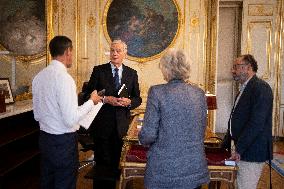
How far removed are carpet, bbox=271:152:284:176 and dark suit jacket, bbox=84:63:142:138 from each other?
2.74 meters

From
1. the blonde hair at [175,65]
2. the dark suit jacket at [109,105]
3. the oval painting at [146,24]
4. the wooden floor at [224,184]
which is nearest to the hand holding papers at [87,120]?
the dark suit jacket at [109,105]

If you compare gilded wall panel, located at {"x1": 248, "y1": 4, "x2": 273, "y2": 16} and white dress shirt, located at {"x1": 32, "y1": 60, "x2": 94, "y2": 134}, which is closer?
white dress shirt, located at {"x1": 32, "y1": 60, "x2": 94, "y2": 134}

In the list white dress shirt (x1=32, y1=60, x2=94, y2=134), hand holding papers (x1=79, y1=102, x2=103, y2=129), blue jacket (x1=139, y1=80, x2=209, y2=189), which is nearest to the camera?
blue jacket (x1=139, y1=80, x2=209, y2=189)

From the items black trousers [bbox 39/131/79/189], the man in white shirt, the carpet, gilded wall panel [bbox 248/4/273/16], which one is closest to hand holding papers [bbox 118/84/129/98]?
the man in white shirt

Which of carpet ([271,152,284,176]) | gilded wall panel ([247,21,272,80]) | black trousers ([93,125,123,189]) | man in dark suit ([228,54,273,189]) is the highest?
gilded wall panel ([247,21,272,80])

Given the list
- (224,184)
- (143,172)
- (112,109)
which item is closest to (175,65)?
(143,172)

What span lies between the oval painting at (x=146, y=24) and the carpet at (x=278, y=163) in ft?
9.11

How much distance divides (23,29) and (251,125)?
183 inches

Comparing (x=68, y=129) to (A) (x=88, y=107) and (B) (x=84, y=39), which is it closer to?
(A) (x=88, y=107)

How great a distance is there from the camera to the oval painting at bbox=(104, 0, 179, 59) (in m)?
6.75

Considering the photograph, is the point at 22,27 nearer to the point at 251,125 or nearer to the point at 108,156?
the point at 108,156

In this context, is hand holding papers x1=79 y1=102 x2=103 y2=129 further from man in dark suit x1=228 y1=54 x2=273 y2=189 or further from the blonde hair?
man in dark suit x1=228 y1=54 x2=273 y2=189

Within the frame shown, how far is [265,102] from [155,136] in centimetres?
102

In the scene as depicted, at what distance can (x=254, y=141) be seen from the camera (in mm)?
2775
